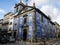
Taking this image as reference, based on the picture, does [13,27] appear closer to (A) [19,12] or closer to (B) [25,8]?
(A) [19,12]

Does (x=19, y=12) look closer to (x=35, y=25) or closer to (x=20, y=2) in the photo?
(x=20, y=2)

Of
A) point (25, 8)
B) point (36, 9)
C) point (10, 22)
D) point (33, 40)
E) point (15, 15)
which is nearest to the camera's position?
point (33, 40)

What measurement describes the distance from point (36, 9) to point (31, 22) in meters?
3.89

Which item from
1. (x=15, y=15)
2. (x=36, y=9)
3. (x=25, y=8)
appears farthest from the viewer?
(x=15, y=15)

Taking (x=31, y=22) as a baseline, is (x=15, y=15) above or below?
above

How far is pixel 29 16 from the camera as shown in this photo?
33500 millimetres

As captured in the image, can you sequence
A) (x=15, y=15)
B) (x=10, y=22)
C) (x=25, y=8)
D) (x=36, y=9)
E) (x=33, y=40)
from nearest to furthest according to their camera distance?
1. (x=33, y=40)
2. (x=36, y=9)
3. (x=25, y=8)
4. (x=15, y=15)
5. (x=10, y=22)

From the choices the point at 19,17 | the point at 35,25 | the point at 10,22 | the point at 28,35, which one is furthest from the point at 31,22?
the point at 10,22

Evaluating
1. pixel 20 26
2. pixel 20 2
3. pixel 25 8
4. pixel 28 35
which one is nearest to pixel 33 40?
pixel 28 35

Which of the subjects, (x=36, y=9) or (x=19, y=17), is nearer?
(x=36, y=9)

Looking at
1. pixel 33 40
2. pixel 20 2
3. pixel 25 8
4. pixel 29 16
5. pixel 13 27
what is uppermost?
pixel 20 2

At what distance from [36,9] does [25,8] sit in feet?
13.6

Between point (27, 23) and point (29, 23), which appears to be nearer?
point (29, 23)

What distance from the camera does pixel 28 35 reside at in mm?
32750
